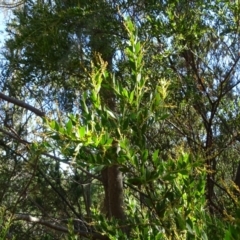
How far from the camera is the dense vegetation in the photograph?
1960mm

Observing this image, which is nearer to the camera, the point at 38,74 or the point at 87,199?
the point at 38,74

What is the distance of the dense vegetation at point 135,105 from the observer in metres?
1.96

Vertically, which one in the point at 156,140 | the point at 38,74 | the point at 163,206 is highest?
the point at 38,74

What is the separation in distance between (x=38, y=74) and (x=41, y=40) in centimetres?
45

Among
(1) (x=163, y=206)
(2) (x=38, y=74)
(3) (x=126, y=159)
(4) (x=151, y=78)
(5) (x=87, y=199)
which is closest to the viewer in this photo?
(3) (x=126, y=159)

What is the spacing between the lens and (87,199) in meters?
6.50

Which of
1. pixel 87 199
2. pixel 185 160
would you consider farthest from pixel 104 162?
pixel 87 199

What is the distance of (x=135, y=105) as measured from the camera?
6.50 ft

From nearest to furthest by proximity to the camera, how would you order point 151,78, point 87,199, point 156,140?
point 151,78
point 156,140
point 87,199

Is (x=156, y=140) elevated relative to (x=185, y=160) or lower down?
elevated

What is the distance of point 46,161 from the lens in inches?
267

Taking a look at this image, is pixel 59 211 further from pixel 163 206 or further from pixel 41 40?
pixel 163 206

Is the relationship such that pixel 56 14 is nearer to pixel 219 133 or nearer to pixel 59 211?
pixel 219 133

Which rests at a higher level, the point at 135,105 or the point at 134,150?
the point at 135,105
